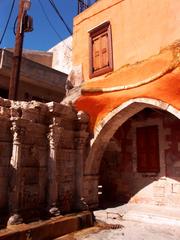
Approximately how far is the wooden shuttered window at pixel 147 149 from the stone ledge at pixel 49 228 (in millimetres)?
2478

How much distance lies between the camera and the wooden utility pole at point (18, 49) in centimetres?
841

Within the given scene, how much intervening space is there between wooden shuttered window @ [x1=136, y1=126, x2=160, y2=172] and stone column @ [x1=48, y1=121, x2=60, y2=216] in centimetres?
300

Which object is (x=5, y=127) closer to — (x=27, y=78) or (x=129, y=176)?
(x=129, y=176)

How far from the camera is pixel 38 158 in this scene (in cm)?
591

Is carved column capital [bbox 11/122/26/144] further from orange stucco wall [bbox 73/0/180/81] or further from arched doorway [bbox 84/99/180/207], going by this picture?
orange stucco wall [bbox 73/0/180/81]

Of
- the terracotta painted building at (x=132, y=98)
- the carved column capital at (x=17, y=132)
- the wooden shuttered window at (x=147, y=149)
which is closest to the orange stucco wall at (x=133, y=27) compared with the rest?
the terracotta painted building at (x=132, y=98)

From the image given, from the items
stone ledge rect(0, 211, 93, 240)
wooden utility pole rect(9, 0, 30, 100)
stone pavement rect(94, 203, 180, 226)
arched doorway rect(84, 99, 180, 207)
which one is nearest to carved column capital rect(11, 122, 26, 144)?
stone ledge rect(0, 211, 93, 240)

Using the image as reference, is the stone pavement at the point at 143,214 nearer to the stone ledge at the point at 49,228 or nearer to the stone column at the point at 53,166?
the stone ledge at the point at 49,228

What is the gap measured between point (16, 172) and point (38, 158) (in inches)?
30.2

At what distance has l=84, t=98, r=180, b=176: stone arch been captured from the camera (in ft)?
21.0

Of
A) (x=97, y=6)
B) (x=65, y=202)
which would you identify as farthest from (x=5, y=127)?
(x=97, y=6)

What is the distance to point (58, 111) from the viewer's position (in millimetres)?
6301

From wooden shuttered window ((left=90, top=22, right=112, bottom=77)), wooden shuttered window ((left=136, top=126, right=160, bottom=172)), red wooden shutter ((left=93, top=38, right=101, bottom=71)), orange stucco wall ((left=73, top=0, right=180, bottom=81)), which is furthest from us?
red wooden shutter ((left=93, top=38, right=101, bottom=71))

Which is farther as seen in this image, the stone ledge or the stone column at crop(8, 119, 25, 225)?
the stone column at crop(8, 119, 25, 225)
